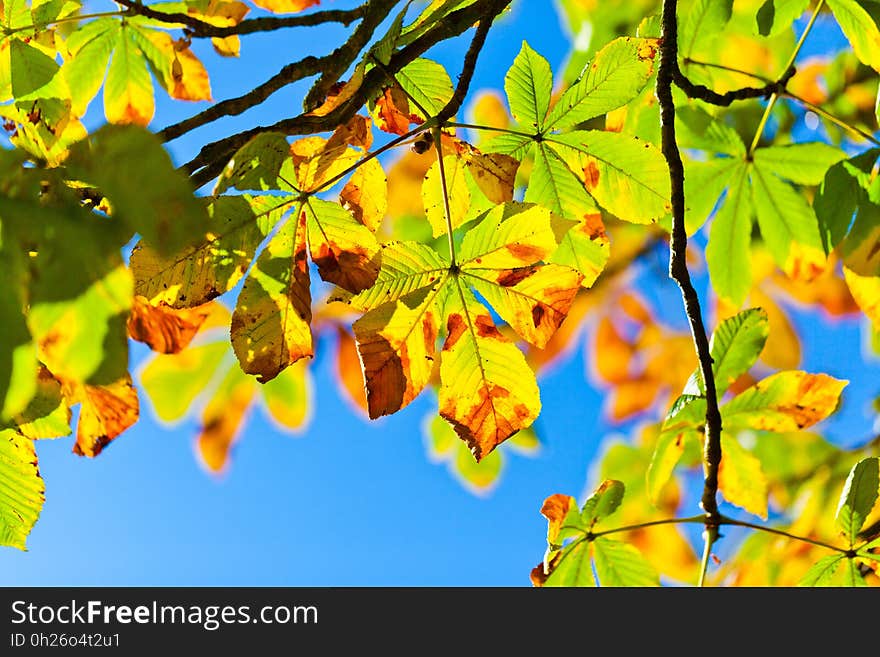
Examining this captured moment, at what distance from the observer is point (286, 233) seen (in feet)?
2.29

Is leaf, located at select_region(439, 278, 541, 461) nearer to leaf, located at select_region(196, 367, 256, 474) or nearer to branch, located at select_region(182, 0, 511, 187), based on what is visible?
branch, located at select_region(182, 0, 511, 187)

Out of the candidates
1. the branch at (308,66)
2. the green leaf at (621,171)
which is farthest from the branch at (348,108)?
the green leaf at (621,171)

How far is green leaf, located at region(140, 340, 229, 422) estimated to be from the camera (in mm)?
1465

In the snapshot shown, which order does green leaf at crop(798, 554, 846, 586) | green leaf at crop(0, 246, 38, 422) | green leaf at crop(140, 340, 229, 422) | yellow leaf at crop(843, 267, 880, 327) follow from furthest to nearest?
green leaf at crop(140, 340, 229, 422)
yellow leaf at crop(843, 267, 880, 327)
green leaf at crop(798, 554, 846, 586)
green leaf at crop(0, 246, 38, 422)

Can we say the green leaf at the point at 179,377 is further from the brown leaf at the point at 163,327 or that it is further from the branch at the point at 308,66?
the branch at the point at 308,66

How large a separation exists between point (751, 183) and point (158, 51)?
837 mm

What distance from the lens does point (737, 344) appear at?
39.1 inches

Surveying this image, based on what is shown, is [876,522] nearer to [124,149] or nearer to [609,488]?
[609,488]

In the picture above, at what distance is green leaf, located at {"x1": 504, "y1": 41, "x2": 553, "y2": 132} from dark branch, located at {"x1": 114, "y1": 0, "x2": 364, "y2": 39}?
0.17 meters

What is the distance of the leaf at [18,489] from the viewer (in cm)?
72

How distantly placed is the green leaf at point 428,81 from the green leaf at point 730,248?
1.42 feet

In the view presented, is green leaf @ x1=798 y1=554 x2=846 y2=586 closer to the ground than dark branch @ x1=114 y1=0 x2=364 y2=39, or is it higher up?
closer to the ground

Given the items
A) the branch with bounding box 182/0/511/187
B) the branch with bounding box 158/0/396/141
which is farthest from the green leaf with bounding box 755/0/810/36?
the branch with bounding box 158/0/396/141
